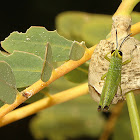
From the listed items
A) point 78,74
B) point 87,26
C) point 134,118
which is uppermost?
point 87,26

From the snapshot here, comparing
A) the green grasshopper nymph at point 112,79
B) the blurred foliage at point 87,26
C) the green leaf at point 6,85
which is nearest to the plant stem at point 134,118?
the green grasshopper nymph at point 112,79

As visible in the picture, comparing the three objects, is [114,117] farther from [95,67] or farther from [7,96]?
[7,96]

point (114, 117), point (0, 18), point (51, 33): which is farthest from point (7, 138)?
point (51, 33)

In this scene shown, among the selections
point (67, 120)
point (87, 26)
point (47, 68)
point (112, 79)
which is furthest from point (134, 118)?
point (67, 120)

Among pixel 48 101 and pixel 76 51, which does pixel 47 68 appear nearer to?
pixel 76 51

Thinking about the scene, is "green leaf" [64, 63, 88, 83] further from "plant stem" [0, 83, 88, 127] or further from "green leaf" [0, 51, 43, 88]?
"green leaf" [0, 51, 43, 88]

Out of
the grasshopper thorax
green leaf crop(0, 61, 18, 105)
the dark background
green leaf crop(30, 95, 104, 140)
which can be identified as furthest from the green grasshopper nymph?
the dark background
